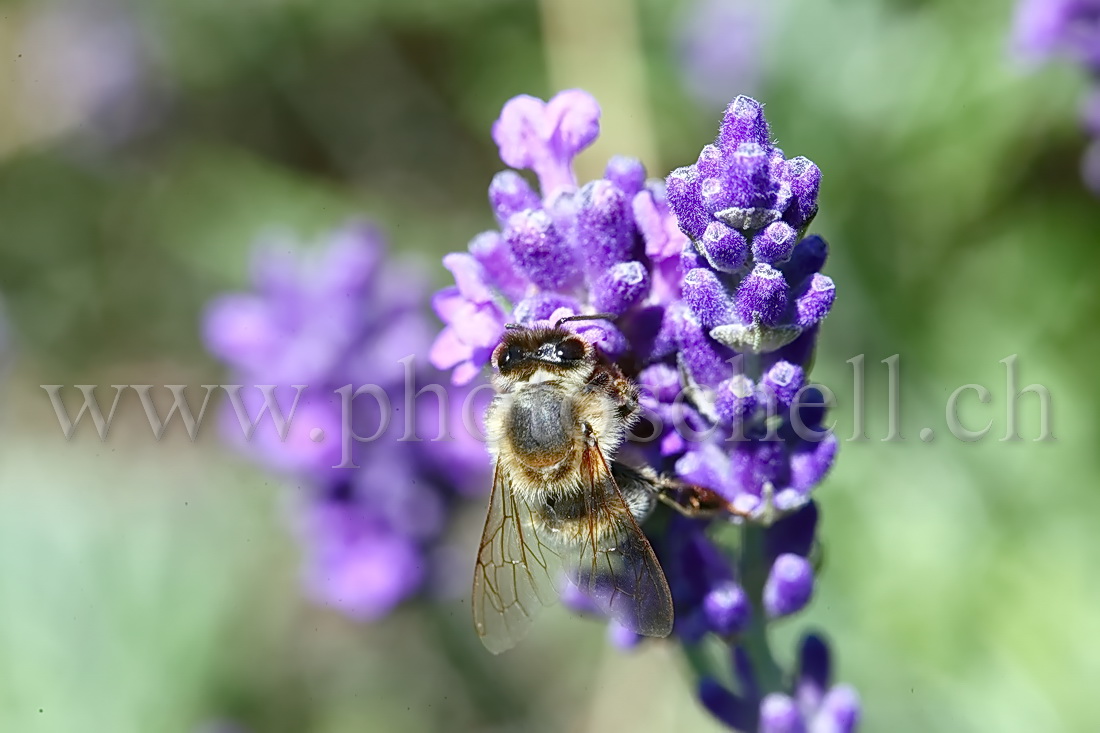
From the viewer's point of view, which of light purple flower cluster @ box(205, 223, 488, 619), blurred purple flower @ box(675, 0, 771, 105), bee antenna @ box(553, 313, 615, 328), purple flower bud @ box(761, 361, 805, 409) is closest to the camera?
purple flower bud @ box(761, 361, 805, 409)

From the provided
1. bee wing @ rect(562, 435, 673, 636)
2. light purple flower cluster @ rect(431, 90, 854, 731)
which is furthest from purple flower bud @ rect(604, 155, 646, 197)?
bee wing @ rect(562, 435, 673, 636)

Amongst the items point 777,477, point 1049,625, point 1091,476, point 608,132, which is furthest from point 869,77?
point 777,477

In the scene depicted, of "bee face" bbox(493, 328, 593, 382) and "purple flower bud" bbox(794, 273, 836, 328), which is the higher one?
"purple flower bud" bbox(794, 273, 836, 328)

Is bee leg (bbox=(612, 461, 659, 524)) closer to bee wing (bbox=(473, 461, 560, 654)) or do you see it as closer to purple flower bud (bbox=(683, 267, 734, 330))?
bee wing (bbox=(473, 461, 560, 654))

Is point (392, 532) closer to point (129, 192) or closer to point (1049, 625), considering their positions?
point (1049, 625)

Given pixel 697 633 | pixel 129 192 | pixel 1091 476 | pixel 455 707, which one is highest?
pixel 129 192

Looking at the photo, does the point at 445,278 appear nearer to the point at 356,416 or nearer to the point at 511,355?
the point at 356,416

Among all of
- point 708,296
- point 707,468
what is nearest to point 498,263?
point 708,296
